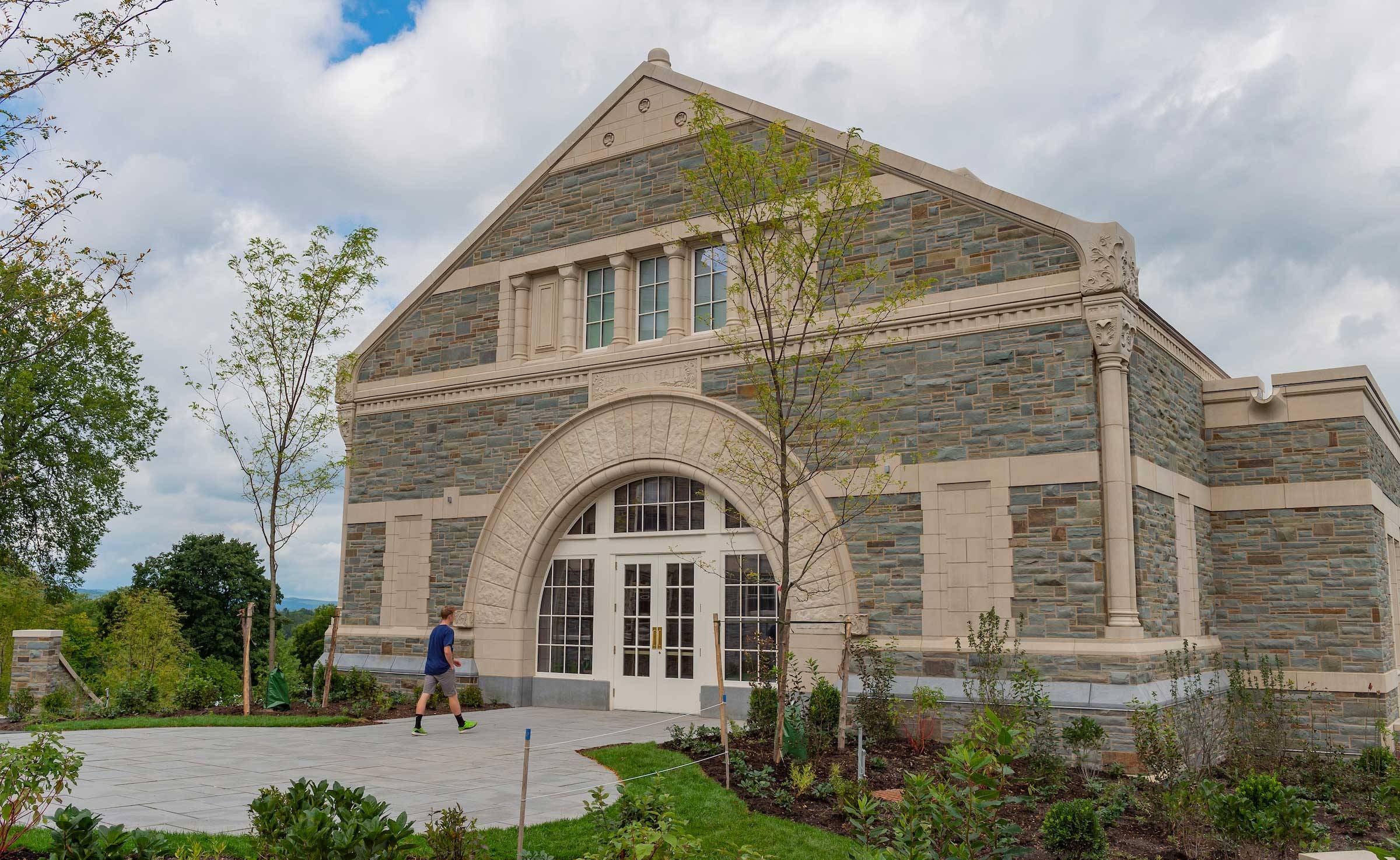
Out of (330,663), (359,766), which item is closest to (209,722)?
(330,663)

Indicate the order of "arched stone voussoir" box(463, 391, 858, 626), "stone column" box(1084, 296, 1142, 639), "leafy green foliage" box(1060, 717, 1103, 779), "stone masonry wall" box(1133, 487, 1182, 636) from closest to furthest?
"leafy green foliage" box(1060, 717, 1103, 779)
"stone column" box(1084, 296, 1142, 639)
"stone masonry wall" box(1133, 487, 1182, 636)
"arched stone voussoir" box(463, 391, 858, 626)

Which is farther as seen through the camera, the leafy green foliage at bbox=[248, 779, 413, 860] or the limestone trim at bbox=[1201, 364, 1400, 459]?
the limestone trim at bbox=[1201, 364, 1400, 459]

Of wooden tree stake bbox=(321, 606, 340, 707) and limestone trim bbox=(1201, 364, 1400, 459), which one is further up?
limestone trim bbox=(1201, 364, 1400, 459)

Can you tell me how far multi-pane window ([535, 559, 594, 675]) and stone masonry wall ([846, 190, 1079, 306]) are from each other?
599 cm

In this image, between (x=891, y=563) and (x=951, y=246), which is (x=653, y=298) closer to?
(x=951, y=246)

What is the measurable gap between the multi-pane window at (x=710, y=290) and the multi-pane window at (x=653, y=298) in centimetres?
49

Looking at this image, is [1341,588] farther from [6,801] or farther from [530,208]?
[6,801]

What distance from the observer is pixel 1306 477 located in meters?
13.7

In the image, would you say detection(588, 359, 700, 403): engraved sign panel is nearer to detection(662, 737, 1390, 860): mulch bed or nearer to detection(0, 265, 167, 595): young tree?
detection(662, 737, 1390, 860): mulch bed

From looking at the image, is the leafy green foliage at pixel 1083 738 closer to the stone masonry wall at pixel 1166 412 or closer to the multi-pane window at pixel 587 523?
the stone masonry wall at pixel 1166 412

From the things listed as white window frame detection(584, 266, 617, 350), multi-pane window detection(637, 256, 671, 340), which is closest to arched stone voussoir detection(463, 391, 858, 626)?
multi-pane window detection(637, 256, 671, 340)

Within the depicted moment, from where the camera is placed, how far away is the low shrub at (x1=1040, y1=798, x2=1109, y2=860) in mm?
6852

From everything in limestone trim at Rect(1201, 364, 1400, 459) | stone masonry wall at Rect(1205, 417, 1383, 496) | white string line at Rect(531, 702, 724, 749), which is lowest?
white string line at Rect(531, 702, 724, 749)

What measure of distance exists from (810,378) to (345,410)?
30.0ft
